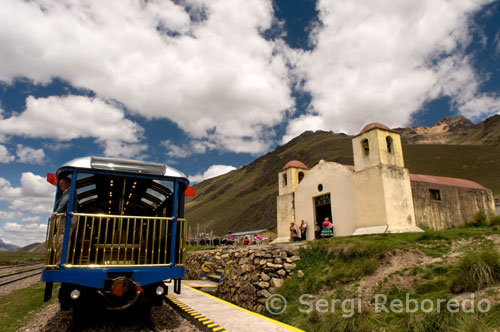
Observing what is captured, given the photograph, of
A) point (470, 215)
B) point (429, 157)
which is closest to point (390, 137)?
point (470, 215)

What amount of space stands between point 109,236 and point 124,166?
2247 millimetres

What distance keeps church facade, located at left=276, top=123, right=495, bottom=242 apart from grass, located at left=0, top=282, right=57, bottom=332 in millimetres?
12270

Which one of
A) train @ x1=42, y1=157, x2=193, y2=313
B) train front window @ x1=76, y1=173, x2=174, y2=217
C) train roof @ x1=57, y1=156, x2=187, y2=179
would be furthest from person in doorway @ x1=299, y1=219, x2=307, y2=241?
train roof @ x1=57, y1=156, x2=187, y2=179

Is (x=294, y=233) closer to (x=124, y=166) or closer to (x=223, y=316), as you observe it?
(x=223, y=316)

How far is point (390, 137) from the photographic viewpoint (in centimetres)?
1507

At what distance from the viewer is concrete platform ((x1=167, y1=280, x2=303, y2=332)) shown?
6.12 meters

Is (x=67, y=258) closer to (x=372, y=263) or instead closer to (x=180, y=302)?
(x=180, y=302)

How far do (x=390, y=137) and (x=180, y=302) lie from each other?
11.9 meters

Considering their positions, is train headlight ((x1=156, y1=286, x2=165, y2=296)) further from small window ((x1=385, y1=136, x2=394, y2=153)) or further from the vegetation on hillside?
small window ((x1=385, y1=136, x2=394, y2=153))

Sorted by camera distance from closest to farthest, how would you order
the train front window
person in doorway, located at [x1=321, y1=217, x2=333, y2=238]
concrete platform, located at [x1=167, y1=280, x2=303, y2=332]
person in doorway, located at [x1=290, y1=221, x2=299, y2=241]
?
concrete platform, located at [x1=167, y1=280, x2=303, y2=332] < the train front window < person in doorway, located at [x1=321, y1=217, x2=333, y2=238] < person in doorway, located at [x1=290, y1=221, x2=299, y2=241]

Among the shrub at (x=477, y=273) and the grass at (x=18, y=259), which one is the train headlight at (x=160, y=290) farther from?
the grass at (x=18, y=259)

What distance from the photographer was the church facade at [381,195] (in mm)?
13891

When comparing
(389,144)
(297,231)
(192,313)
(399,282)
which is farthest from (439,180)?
(192,313)

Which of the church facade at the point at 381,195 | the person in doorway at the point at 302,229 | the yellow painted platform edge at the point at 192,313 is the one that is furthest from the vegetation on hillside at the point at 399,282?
the person in doorway at the point at 302,229
